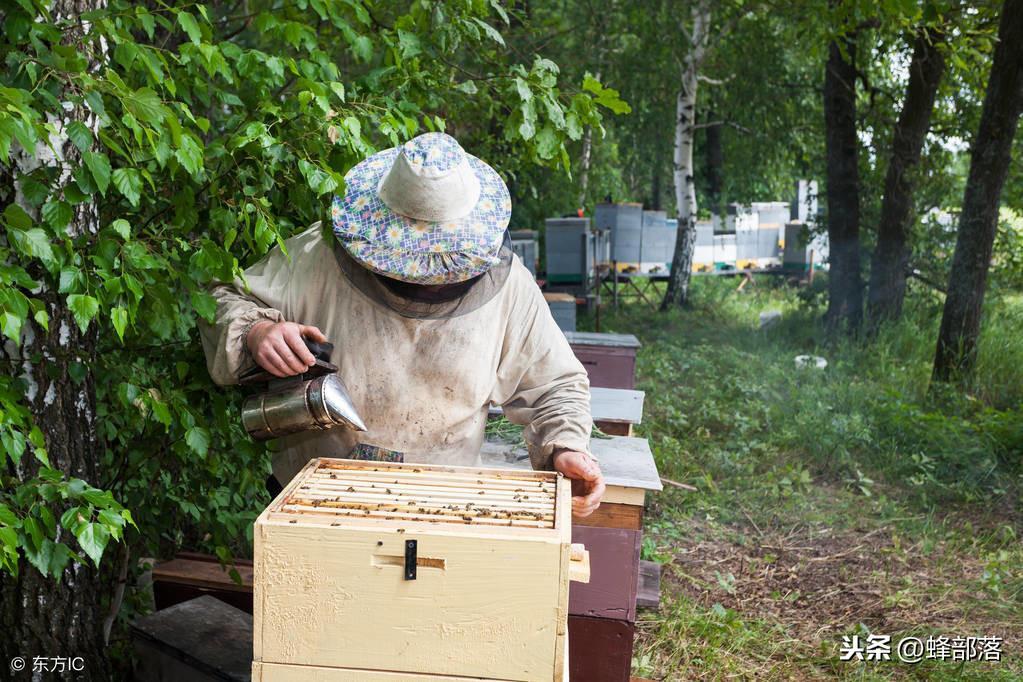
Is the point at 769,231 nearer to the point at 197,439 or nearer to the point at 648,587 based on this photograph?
the point at 648,587

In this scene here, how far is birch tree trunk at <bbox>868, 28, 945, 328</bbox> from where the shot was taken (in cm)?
816

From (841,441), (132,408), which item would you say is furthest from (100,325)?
(841,441)

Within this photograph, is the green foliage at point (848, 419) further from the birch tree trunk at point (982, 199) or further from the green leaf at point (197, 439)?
the green leaf at point (197, 439)

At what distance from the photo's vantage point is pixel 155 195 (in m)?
2.36

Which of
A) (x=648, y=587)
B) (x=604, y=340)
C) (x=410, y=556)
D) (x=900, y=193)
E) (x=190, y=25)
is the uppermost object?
(x=190, y=25)

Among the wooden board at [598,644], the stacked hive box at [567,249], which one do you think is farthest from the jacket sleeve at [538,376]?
the stacked hive box at [567,249]

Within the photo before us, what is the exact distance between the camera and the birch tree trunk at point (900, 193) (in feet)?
26.8

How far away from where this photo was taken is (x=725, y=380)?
803 cm

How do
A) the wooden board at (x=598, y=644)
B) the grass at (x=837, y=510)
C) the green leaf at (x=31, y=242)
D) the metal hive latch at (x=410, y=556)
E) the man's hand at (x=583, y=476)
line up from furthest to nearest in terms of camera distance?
the grass at (x=837, y=510), the wooden board at (x=598, y=644), the man's hand at (x=583, y=476), the green leaf at (x=31, y=242), the metal hive latch at (x=410, y=556)

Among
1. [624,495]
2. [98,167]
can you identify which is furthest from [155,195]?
[624,495]

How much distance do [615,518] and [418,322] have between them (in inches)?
39.6

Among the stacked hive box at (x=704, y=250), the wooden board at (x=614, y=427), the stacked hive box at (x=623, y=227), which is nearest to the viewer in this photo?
the wooden board at (x=614, y=427)

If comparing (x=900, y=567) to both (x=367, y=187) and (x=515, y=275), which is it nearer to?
(x=515, y=275)

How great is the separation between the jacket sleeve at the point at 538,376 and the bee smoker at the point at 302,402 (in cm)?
47
